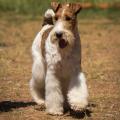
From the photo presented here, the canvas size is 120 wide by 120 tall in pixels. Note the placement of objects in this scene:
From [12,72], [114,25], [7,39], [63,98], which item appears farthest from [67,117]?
[114,25]

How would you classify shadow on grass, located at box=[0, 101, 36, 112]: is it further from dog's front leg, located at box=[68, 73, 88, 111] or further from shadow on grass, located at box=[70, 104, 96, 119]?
dog's front leg, located at box=[68, 73, 88, 111]

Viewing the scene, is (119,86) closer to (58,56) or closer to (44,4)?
(58,56)

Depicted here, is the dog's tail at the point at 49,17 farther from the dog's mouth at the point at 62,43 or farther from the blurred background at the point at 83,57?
the blurred background at the point at 83,57

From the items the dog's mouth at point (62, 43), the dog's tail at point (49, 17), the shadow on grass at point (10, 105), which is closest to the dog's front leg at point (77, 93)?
the dog's mouth at point (62, 43)

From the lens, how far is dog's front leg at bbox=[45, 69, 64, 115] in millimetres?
7816

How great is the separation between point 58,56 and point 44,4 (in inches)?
562

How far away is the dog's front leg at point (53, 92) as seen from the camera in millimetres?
7816

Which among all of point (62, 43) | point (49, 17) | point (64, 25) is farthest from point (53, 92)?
point (49, 17)

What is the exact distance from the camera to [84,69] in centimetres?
1194

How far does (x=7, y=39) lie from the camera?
16.8 metres

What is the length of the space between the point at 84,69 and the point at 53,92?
13.7 ft

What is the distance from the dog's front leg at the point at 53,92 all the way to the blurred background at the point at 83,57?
186 millimetres

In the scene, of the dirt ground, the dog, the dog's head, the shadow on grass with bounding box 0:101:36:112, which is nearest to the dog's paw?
the dog

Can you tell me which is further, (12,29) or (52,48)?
(12,29)
